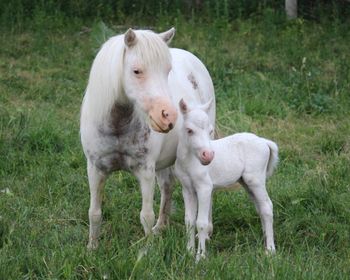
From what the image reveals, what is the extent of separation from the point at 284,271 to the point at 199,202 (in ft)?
3.14

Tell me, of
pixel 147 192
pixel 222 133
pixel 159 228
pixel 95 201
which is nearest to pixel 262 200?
pixel 147 192

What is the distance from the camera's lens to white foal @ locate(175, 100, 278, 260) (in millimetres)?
4926

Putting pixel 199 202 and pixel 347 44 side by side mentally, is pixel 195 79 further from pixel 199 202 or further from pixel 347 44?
pixel 347 44

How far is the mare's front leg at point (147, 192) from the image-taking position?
519cm

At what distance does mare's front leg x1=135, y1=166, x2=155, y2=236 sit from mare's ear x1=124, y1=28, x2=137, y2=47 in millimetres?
852

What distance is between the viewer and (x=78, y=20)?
1193 centimetres

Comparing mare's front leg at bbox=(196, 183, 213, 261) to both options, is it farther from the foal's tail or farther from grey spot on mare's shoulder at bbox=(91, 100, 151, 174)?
the foal's tail

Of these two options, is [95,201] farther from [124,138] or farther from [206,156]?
[206,156]

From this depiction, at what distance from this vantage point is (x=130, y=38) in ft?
15.6

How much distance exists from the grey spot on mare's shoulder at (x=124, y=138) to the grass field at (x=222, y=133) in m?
0.51

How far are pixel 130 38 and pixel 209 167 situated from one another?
103 centimetres

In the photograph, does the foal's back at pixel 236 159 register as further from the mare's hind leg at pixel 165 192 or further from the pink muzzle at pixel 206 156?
the mare's hind leg at pixel 165 192

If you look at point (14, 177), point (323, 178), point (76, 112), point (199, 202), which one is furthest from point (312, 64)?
point (199, 202)

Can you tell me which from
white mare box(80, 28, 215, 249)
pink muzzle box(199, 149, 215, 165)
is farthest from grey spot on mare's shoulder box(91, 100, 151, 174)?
pink muzzle box(199, 149, 215, 165)
